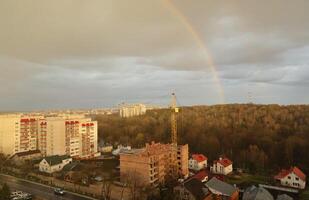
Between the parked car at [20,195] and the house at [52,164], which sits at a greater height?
the house at [52,164]

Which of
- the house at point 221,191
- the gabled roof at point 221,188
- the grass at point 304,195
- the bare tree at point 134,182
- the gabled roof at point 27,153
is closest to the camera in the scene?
the house at point 221,191

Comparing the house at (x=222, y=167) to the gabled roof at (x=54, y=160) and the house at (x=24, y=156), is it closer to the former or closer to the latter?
the gabled roof at (x=54, y=160)

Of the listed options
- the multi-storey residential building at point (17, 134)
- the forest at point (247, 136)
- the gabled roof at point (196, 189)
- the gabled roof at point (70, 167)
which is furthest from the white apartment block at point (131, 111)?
the gabled roof at point (196, 189)

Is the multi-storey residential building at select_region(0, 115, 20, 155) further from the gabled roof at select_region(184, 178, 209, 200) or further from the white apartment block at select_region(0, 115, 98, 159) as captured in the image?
the gabled roof at select_region(184, 178, 209, 200)

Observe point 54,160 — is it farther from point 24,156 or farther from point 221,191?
point 221,191

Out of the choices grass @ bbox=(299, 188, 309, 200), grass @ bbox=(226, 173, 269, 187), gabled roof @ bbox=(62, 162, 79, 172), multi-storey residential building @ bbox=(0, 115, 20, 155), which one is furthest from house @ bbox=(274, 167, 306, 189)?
multi-storey residential building @ bbox=(0, 115, 20, 155)

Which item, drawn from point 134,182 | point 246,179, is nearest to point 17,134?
point 134,182

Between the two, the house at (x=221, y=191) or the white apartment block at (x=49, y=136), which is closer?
the house at (x=221, y=191)
